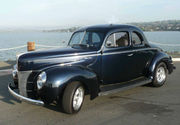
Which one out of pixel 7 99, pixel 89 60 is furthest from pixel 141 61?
pixel 7 99

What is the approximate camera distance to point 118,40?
5438 millimetres

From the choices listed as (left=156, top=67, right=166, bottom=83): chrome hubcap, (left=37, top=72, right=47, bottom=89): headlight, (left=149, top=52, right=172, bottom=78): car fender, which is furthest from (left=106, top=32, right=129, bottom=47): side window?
(left=37, top=72, right=47, bottom=89): headlight

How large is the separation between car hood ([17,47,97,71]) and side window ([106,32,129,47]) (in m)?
0.62

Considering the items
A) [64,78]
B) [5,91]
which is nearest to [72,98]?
[64,78]

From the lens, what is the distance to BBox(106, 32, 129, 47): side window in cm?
523

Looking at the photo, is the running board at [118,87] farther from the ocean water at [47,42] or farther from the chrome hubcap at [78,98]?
the ocean water at [47,42]

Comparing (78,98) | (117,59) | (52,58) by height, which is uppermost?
(52,58)

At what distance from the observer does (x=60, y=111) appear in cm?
452

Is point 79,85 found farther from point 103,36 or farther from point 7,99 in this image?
point 7,99

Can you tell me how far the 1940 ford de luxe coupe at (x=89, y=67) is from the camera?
4098 millimetres

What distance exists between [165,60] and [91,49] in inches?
113

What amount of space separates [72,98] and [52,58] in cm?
97

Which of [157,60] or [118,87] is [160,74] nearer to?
[157,60]

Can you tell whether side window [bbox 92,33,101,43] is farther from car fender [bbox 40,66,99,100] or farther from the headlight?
the headlight
